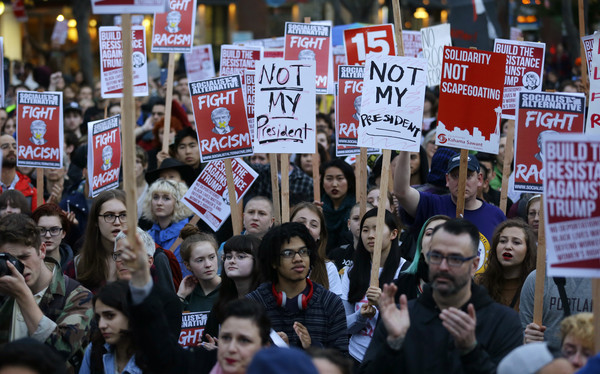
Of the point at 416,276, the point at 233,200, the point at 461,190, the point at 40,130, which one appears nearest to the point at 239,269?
the point at 416,276

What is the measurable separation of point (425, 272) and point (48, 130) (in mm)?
4826

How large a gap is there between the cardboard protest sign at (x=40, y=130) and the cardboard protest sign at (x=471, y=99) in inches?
156

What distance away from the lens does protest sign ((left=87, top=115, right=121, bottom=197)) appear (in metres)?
8.88

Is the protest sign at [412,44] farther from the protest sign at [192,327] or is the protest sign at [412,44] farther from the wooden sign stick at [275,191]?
the protest sign at [192,327]

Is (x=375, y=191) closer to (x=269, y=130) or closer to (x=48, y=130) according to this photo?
(x=269, y=130)

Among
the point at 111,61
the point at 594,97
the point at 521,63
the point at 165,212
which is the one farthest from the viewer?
the point at 111,61

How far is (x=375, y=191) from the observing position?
8844mm

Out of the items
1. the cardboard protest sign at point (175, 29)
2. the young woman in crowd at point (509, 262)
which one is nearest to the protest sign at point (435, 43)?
the cardboard protest sign at point (175, 29)

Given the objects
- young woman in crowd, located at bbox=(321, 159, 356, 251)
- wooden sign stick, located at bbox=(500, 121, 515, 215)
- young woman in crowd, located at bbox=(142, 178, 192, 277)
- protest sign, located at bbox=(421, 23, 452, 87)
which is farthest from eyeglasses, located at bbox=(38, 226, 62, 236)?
protest sign, located at bbox=(421, 23, 452, 87)

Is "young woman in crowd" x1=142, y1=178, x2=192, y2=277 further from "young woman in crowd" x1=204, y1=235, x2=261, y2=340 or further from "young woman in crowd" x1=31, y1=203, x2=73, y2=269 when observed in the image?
"young woman in crowd" x1=204, y1=235, x2=261, y2=340

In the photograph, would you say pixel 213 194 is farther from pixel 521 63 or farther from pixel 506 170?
pixel 521 63

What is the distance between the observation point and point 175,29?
1202cm

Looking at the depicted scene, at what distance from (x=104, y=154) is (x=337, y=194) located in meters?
2.36

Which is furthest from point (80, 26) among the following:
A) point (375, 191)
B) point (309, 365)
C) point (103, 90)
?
point (309, 365)
